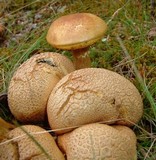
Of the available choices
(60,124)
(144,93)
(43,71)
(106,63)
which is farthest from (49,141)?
(106,63)

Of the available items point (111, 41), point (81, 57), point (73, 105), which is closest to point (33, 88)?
point (73, 105)

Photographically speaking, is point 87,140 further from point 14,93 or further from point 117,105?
point 14,93

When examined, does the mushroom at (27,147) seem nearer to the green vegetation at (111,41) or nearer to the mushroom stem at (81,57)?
the green vegetation at (111,41)

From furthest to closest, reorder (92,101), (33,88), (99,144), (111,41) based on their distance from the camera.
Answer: (111,41) < (33,88) < (92,101) < (99,144)

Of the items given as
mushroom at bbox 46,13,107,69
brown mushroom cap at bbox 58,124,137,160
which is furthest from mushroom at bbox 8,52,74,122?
brown mushroom cap at bbox 58,124,137,160

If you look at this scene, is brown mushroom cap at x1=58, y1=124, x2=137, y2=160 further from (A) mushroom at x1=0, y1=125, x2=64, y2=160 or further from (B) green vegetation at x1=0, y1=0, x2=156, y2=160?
(B) green vegetation at x1=0, y1=0, x2=156, y2=160

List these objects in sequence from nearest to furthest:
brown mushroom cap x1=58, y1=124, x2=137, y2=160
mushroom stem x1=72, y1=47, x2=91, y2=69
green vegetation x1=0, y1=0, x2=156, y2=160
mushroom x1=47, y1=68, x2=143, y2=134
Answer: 1. brown mushroom cap x1=58, y1=124, x2=137, y2=160
2. mushroom x1=47, y1=68, x2=143, y2=134
3. green vegetation x1=0, y1=0, x2=156, y2=160
4. mushroom stem x1=72, y1=47, x2=91, y2=69

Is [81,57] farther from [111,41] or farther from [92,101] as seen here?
[111,41]
